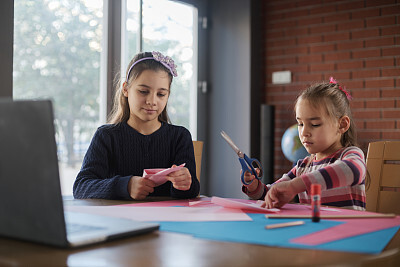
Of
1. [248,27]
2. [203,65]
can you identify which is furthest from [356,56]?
[203,65]

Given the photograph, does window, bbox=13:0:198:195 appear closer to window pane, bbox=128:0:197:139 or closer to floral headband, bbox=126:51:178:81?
window pane, bbox=128:0:197:139

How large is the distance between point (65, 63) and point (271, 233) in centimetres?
303

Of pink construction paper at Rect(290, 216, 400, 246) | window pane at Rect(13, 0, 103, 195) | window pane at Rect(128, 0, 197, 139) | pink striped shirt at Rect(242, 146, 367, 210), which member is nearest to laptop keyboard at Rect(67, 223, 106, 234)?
pink construction paper at Rect(290, 216, 400, 246)

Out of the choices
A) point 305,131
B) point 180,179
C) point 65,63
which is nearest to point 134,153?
point 180,179

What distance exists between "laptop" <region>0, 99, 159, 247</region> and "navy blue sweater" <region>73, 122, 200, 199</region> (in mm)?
867

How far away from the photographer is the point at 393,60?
12.6 ft

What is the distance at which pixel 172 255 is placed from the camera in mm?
706

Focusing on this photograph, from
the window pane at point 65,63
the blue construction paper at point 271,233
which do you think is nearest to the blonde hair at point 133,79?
the blue construction paper at point 271,233

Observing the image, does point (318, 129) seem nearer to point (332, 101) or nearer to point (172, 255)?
point (332, 101)

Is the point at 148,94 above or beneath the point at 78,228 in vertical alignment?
above

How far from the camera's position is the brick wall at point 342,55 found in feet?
12.7

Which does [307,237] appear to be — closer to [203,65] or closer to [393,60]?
[393,60]

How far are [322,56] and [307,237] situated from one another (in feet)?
11.9

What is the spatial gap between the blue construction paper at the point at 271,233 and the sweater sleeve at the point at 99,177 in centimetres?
52
